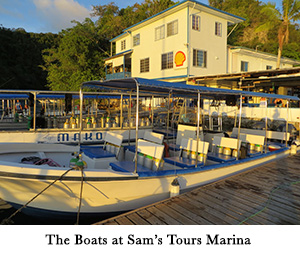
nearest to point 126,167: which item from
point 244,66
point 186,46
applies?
point 186,46

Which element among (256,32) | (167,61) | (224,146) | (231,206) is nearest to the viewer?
→ (231,206)

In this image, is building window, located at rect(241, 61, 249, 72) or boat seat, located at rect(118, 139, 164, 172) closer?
boat seat, located at rect(118, 139, 164, 172)

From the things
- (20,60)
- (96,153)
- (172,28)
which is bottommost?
(96,153)

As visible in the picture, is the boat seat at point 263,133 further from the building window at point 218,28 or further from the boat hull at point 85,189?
the building window at point 218,28

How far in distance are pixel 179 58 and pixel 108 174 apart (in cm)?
1893

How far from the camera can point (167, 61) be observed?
23234mm

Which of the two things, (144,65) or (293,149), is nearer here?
(293,149)

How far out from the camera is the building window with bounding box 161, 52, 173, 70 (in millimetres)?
22828

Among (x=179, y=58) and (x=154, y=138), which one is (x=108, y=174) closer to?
(x=154, y=138)

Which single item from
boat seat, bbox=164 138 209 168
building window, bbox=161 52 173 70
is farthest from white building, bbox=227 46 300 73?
boat seat, bbox=164 138 209 168

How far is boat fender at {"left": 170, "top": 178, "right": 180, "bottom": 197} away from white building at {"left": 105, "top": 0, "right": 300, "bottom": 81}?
16.9 metres

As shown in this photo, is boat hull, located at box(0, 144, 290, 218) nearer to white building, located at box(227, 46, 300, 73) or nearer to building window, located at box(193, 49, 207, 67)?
building window, located at box(193, 49, 207, 67)

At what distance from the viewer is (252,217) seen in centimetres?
461

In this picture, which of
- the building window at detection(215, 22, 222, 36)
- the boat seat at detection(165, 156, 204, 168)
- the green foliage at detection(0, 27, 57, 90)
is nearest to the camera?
the boat seat at detection(165, 156, 204, 168)
